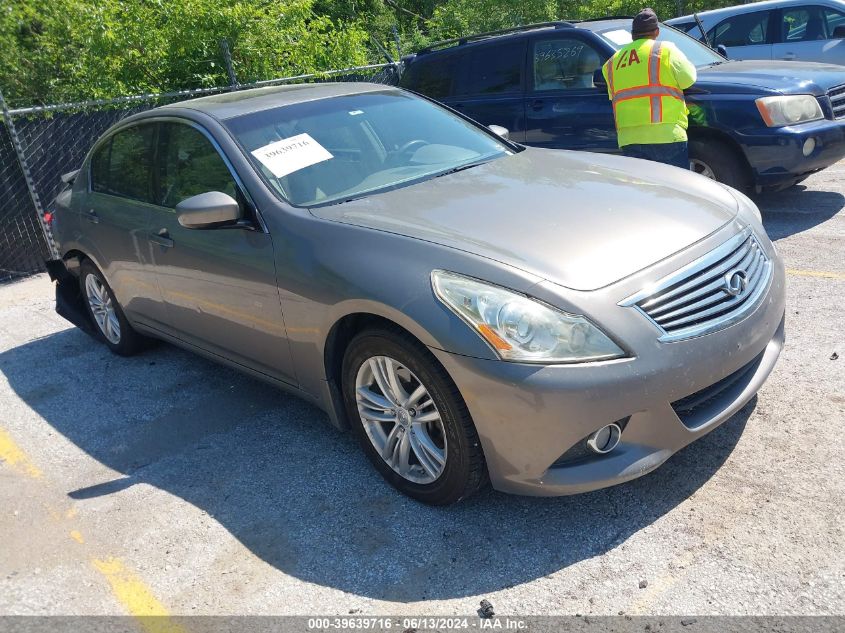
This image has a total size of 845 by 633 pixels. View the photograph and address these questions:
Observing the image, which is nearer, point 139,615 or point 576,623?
point 576,623

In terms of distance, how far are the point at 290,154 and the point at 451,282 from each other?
147 cm

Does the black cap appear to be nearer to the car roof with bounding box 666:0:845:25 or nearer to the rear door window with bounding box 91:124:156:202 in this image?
the rear door window with bounding box 91:124:156:202

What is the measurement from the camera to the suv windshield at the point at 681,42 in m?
7.33

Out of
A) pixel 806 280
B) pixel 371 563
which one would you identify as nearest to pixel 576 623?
pixel 371 563

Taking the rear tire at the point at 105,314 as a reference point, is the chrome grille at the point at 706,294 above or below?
above

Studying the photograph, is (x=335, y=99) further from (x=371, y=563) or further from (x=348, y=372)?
(x=371, y=563)

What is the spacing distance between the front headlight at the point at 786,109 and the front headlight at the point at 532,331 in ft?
14.8

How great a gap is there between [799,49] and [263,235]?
9.20 metres

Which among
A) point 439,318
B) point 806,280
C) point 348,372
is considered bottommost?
point 806,280

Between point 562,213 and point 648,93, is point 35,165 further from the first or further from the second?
point 562,213

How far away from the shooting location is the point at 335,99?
15.0 ft

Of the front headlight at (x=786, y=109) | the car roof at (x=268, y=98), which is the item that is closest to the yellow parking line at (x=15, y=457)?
the car roof at (x=268, y=98)

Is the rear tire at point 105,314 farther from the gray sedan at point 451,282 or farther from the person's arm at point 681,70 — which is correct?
the person's arm at point 681,70

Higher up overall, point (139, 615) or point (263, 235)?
point (263, 235)
